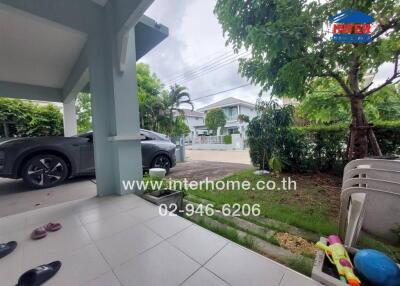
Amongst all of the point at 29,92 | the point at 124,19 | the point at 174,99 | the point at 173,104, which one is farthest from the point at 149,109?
the point at 124,19

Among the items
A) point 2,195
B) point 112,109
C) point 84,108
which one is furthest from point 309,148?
point 84,108

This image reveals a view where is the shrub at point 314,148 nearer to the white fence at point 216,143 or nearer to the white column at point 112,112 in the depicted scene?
the white column at point 112,112

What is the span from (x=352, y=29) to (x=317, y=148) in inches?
94.3

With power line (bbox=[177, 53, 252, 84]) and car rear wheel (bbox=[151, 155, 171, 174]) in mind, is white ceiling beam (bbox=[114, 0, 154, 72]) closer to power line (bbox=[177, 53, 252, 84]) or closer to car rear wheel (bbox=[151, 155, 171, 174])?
car rear wheel (bbox=[151, 155, 171, 174])

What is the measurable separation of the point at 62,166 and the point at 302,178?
4931 mm

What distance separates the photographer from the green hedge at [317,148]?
3.75 metres

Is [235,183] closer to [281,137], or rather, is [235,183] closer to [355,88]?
[281,137]

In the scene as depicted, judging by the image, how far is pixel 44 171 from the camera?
11.1 feet

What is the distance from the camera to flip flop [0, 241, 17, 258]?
54.0 inches

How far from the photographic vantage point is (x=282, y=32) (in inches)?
81.5

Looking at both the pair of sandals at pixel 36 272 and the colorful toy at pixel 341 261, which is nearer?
the colorful toy at pixel 341 261

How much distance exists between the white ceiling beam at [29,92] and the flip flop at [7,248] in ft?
16.0

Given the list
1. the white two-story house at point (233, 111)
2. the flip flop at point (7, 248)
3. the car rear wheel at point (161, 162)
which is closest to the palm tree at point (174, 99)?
the car rear wheel at point (161, 162)

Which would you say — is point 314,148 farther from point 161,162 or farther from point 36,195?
point 36,195
